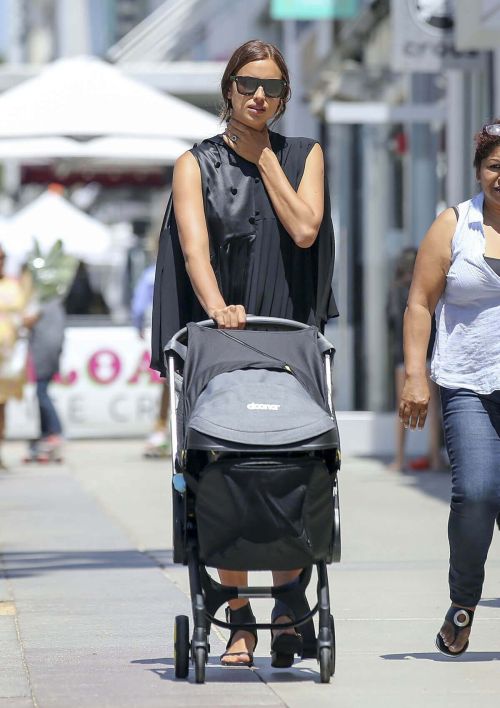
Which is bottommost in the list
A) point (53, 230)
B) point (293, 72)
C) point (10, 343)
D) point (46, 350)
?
point (46, 350)

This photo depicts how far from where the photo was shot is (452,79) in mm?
16016

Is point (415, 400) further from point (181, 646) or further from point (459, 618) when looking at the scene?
point (181, 646)

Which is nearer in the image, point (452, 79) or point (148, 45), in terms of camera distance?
point (452, 79)

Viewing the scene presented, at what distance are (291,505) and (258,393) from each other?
336mm

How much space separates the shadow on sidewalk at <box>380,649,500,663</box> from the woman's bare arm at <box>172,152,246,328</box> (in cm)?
131

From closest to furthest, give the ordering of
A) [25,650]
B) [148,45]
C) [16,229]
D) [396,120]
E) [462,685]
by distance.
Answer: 1. [462,685]
2. [25,650]
3. [396,120]
4. [16,229]
5. [148,45]

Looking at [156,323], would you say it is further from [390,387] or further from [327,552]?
[390,387]

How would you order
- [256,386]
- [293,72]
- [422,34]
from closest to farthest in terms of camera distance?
[256,386], [422,34], [293,72]

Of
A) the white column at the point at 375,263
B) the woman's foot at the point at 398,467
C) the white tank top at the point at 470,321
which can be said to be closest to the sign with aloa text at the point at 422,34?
the white column at the point at 375,263

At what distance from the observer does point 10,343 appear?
1444 centimetres

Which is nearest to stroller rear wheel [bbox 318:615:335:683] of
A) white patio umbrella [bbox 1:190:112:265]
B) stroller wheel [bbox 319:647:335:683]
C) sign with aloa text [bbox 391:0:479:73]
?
stroller wheel [bbox 319:647:335:683]

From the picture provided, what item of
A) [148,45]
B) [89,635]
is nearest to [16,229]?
[148,45]

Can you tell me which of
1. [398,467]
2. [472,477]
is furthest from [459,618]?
[398,467]

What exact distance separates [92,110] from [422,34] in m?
2.67
